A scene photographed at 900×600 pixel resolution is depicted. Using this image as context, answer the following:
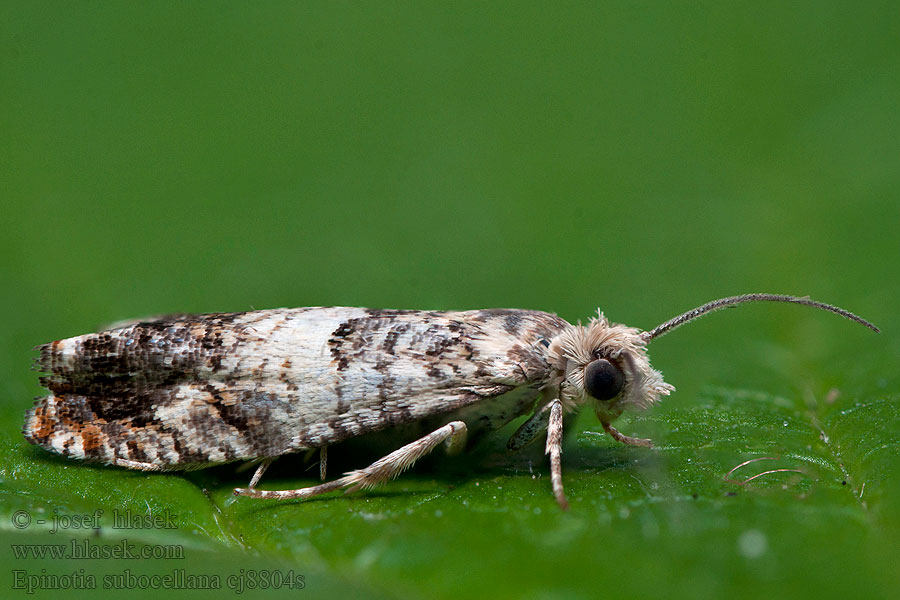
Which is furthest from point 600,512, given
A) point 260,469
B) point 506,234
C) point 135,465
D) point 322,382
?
point 506,234

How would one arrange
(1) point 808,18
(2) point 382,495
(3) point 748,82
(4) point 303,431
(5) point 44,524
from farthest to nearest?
(1) point 808,18, (3) point 748,82, (4) point 303,431, (2) point 382,495, (5) point 44,524

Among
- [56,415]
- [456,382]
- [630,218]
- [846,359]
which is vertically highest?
[630,218]

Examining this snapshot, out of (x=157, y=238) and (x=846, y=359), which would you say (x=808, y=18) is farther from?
(x=157, y=238)

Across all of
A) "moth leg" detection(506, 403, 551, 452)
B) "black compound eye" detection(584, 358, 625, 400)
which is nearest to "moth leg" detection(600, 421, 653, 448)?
"black compound eye" detection(584, 358, 625, 400)

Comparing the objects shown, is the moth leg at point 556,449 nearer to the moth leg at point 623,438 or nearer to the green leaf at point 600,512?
the green leaf at point 600,512

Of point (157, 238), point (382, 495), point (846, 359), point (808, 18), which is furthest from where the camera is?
point (808, 18)

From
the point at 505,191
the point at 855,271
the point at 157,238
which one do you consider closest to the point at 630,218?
the point at 505,191

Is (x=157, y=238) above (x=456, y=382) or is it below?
above

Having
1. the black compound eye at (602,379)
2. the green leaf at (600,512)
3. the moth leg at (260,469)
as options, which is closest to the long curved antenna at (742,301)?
the black compound eye at (602,379)
